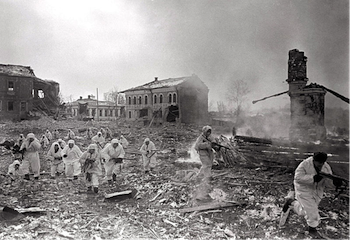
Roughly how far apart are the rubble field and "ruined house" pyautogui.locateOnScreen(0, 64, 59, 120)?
1893 cm

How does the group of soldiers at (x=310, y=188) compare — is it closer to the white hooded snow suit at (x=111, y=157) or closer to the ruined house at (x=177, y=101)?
the white hooded snow suit at (x=111, y=157)

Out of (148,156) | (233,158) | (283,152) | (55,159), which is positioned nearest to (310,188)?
(283,152)

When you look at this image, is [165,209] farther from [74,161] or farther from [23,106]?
[23,106]

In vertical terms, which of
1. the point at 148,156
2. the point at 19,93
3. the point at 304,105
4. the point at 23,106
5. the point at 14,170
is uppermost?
the point at 19,93

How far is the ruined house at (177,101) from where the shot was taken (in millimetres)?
25875

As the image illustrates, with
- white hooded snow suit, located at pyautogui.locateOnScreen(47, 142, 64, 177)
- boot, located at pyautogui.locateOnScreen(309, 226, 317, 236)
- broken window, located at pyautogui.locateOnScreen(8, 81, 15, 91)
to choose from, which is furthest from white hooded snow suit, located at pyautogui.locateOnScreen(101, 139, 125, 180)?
broken window, located at pyautogui.locateOnScreen(8, 81, 15, 91)

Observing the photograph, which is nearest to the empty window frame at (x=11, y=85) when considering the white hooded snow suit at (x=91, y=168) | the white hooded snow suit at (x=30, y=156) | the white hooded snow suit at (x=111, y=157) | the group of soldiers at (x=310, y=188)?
the white hooded snow suit at (x=30, y=156)

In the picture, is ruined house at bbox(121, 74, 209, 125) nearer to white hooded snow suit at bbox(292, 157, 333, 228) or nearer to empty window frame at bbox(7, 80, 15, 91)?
empty window frame at bbox(7, 80, 15, 91)

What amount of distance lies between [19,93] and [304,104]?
27.0 meters

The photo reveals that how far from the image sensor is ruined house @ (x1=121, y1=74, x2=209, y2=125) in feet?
84.9

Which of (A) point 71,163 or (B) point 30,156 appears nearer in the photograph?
(B) point 30,156

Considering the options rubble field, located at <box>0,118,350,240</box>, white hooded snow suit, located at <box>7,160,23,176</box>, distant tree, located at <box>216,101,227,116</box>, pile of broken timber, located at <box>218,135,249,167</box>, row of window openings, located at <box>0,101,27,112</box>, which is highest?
row of window openings, located at <box>0,101,27,112</box>

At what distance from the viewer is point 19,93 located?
25.4 meters

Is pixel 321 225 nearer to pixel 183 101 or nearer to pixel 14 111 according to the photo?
pixel 183 101
